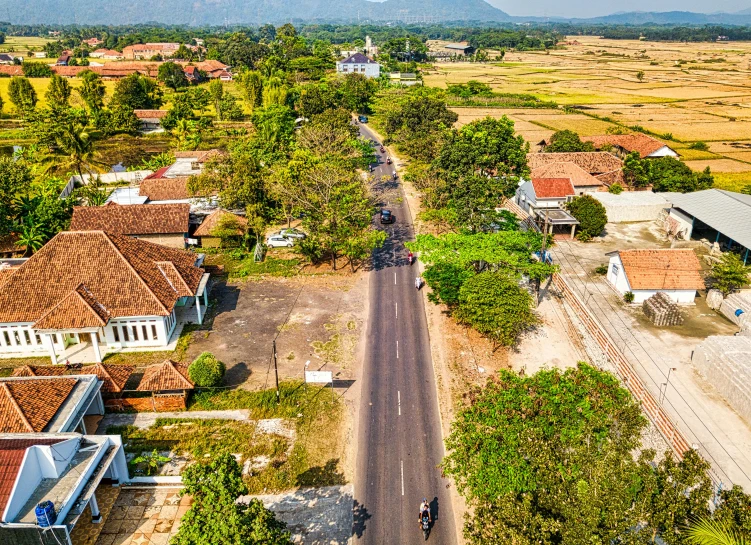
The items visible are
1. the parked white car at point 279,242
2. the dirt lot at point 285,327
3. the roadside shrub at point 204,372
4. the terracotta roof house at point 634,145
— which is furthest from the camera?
the terracotta roof house at point 634,145

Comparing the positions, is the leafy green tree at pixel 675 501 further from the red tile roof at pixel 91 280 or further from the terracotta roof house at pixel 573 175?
the terracotta roof house at pixel 573 175

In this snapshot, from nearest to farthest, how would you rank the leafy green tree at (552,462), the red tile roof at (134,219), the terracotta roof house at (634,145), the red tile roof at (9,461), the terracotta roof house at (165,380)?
the leafy green tree at (552,462) < the red tile roof at (9,461) < the terracotta roof house at (165,380) < the red tile roof at (134,219) < the terracotta roof house at (634,145)

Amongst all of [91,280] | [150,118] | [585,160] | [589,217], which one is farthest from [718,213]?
[150,118]

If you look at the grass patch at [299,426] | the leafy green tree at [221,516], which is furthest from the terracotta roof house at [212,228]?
the leafy green tree at [221,516]

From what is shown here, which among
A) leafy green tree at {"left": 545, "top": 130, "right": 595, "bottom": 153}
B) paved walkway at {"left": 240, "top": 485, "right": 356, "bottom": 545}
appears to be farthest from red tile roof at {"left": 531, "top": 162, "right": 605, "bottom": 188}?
paved walkway at {"left": 240, "top": 485, "right": 356, "bottom": 545}

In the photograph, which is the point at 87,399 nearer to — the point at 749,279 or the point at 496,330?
the point at 496,330
